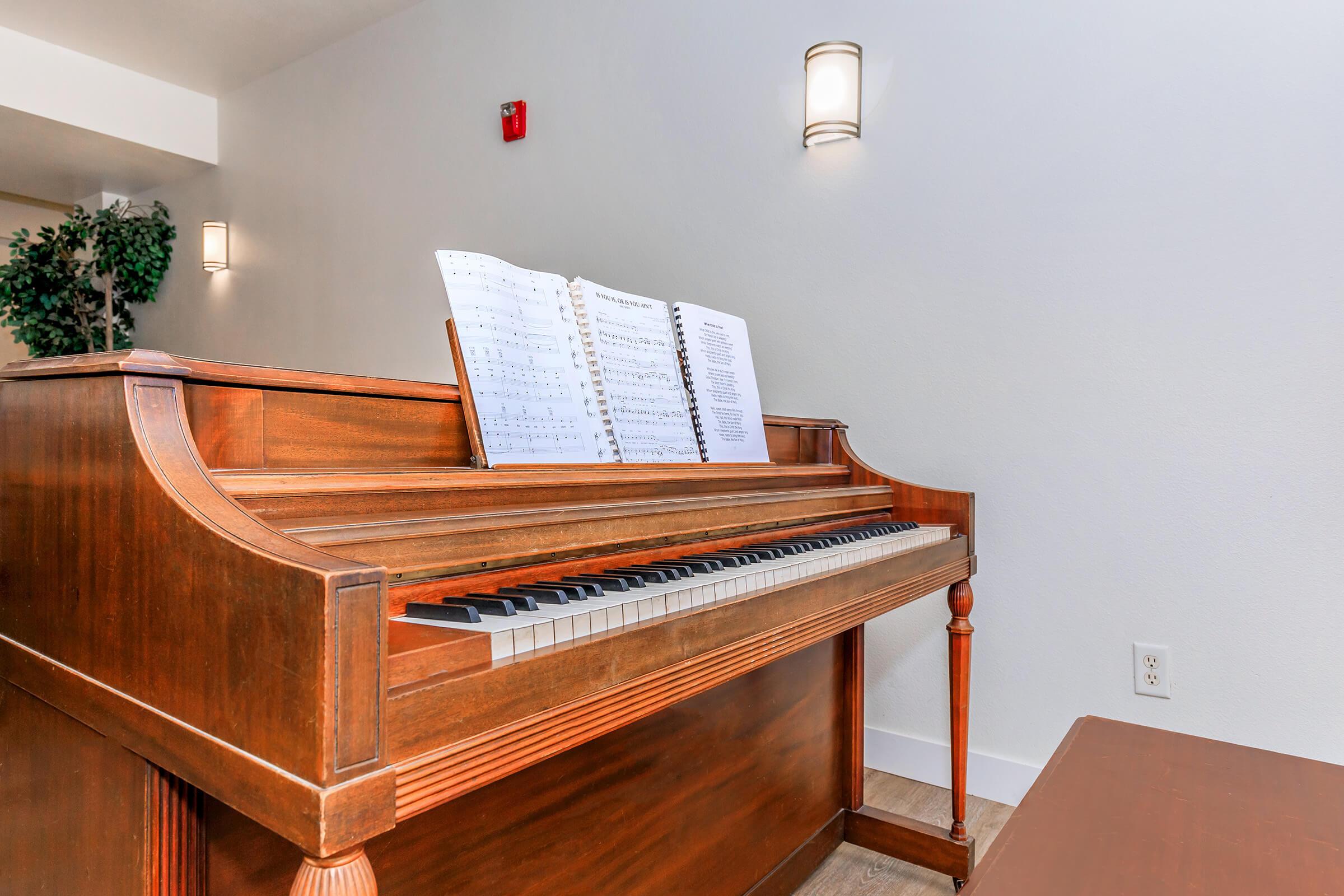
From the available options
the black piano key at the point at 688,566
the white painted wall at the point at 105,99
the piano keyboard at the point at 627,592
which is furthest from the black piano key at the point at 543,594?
the white painted wall at the point at 105,99

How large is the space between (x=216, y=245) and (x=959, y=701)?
4.43m

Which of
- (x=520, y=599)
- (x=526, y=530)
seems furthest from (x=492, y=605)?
(x=526, y=530)

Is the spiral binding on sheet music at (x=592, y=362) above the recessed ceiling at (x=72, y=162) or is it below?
below

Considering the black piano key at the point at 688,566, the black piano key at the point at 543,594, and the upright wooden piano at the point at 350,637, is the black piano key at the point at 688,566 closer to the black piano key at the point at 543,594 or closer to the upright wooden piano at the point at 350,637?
the upright wooden piano at the point at 350,637

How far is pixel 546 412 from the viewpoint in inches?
48.7

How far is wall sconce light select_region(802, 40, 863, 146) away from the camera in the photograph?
2207mm

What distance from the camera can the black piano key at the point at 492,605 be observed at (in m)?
0.72

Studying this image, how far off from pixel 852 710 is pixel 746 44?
2.00m

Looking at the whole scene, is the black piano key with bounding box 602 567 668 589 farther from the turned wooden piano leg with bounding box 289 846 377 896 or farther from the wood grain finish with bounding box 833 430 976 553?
the wood grain finish with bounding box 833 430 976 553

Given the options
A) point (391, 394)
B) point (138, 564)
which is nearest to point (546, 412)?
point (391, 394)

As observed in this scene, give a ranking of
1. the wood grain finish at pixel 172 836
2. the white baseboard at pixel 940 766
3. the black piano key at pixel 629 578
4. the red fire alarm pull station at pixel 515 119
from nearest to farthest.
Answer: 1. the wood grain finish at pixel 172 836
2. the black piano key at pixel 629 578
3. the white baseboard at pixel 940 766
4. the red fire alarm pull station at pixel 515 119

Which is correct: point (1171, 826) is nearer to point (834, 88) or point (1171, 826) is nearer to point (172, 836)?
point (172, 836)

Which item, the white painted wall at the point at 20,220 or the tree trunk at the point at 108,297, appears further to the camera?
the white painted wall at the point at 20,220

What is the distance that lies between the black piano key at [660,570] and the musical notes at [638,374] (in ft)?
1.20
